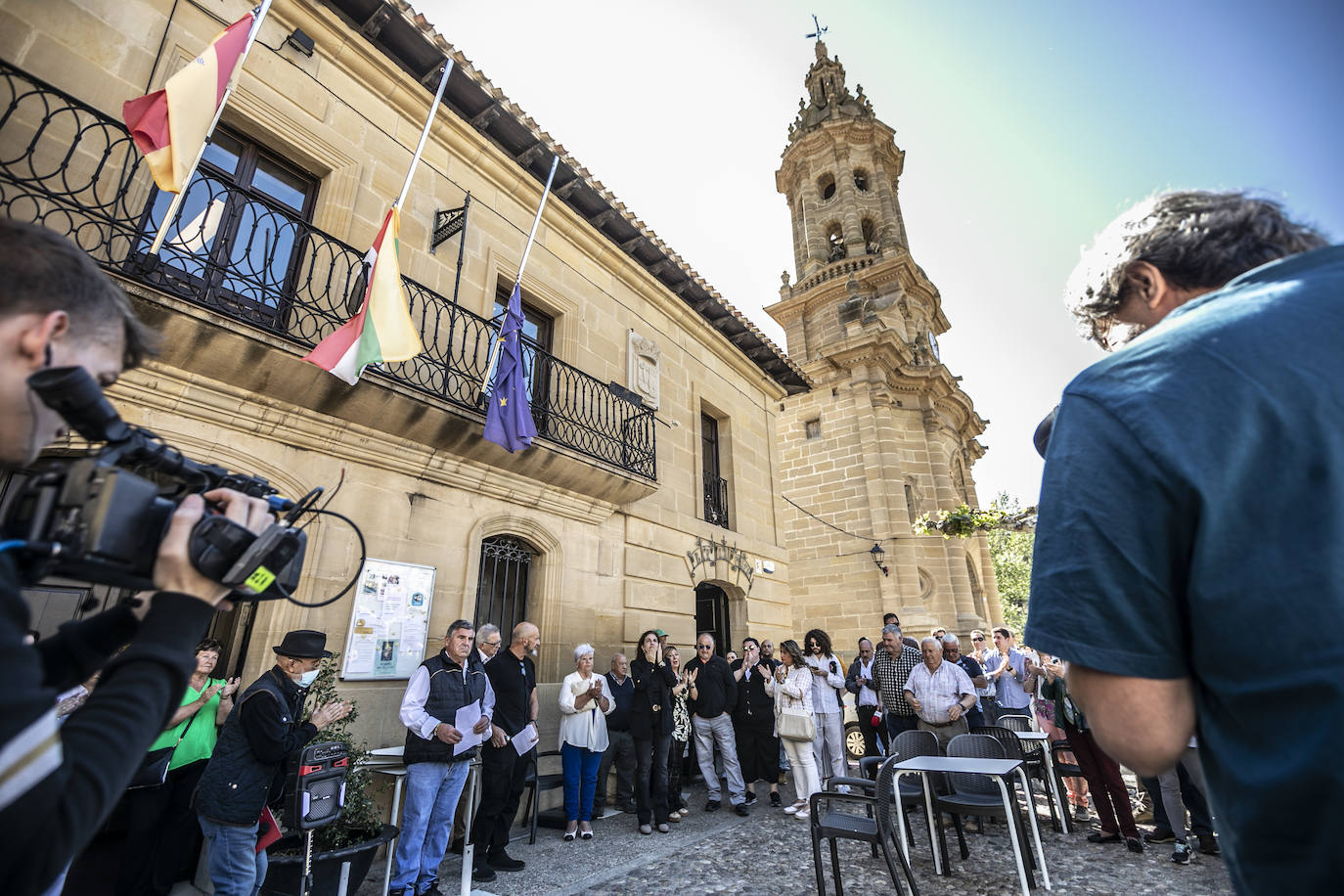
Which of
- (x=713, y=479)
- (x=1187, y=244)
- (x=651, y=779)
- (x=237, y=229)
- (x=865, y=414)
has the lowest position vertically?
(x=651, y=779)

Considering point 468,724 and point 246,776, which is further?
point 468,724

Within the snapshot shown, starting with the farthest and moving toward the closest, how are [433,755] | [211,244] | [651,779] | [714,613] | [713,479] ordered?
[713,479] < [714,613] < [651,779] < [211,244] < [433,755]

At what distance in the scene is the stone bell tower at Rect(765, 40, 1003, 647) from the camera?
53.6 feet

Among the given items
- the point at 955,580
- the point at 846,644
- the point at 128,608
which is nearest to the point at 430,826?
the point at 128,608

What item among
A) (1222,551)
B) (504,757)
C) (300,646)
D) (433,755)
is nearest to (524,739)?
(504,757)

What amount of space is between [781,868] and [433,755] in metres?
3.12

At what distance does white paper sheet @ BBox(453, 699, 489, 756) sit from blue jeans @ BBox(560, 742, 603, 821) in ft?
5.20

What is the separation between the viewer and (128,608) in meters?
1.27

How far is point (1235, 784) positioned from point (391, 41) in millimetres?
9592

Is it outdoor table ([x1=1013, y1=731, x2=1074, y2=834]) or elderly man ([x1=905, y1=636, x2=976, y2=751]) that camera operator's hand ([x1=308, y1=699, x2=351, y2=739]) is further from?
outdoor table ([x1=1013, y1=731, x2=1074, y2=834])

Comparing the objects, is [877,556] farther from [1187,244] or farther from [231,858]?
[1187,244]

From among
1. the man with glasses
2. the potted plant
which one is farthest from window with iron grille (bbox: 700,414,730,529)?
the potted plant

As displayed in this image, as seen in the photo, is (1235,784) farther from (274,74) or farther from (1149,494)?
(274,74)

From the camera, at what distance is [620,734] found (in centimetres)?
728
